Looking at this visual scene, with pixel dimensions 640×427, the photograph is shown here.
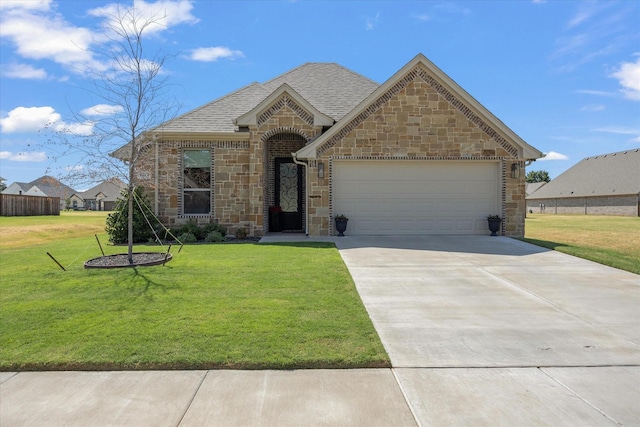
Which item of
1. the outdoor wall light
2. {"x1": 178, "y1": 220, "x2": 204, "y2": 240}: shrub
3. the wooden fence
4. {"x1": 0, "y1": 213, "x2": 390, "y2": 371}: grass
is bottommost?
{"x1": 0, "y1": 213, "x2": 390, "y2": 371}: grass

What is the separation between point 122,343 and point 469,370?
12.2ft

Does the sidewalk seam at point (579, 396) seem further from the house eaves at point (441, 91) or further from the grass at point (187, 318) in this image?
the house eaves at point (441, 91)

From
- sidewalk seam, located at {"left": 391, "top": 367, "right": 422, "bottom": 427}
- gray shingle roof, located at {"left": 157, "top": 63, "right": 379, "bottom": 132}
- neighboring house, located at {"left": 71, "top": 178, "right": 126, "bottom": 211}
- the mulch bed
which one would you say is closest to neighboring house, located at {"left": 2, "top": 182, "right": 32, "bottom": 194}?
neighboring house, located at {"left": 71, "top": 178, "right": 126, "bottom": 211}

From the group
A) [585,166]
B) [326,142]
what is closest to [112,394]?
[326,142]

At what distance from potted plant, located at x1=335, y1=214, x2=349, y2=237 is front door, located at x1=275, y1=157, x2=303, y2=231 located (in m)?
3.36

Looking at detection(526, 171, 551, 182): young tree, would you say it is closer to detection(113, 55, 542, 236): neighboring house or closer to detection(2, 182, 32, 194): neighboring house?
detection(113, 55, 542, 236): neighboring house

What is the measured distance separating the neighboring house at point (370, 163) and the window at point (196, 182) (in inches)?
1.4

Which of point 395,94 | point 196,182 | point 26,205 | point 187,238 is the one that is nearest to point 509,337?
point 395,94

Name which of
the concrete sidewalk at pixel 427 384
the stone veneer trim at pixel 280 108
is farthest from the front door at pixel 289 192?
the concrete sidewalk at pixel 427 384

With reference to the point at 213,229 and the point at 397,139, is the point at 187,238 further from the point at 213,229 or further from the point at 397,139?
the point at 397,139

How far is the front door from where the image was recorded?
643 inches

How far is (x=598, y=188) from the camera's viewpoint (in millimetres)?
49594

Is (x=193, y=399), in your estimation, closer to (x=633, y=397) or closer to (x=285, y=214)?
(x=633, y=397)

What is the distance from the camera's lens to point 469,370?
155 inches
